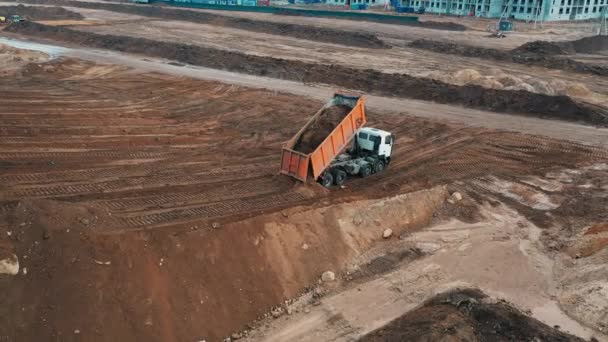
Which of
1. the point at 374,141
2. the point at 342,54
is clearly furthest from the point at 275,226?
the point at 342,54

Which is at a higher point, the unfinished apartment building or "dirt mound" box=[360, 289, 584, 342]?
the unfinished apartment building

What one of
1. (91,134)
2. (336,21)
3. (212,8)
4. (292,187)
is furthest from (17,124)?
(212,8)

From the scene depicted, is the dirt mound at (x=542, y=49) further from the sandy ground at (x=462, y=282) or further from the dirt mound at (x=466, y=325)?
the dirt mound at (x=466, y=325)

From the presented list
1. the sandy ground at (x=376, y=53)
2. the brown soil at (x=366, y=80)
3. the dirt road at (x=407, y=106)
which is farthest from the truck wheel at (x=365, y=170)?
the sandy ground at (x=376, y=53)

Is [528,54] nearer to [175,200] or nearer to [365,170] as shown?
[365,170]

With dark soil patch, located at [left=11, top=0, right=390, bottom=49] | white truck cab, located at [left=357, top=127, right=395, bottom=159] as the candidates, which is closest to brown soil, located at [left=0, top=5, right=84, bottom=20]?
dark soil patch, located at [left=11, top=0, right=390, bottom=49]

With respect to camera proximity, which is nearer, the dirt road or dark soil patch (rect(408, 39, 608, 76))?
the dirt road

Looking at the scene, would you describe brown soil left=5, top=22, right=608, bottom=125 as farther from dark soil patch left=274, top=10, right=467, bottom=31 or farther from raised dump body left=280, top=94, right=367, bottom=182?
dark soil patch left=274, top=10, right=467, bottom=31

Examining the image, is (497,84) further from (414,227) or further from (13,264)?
(13,264)
